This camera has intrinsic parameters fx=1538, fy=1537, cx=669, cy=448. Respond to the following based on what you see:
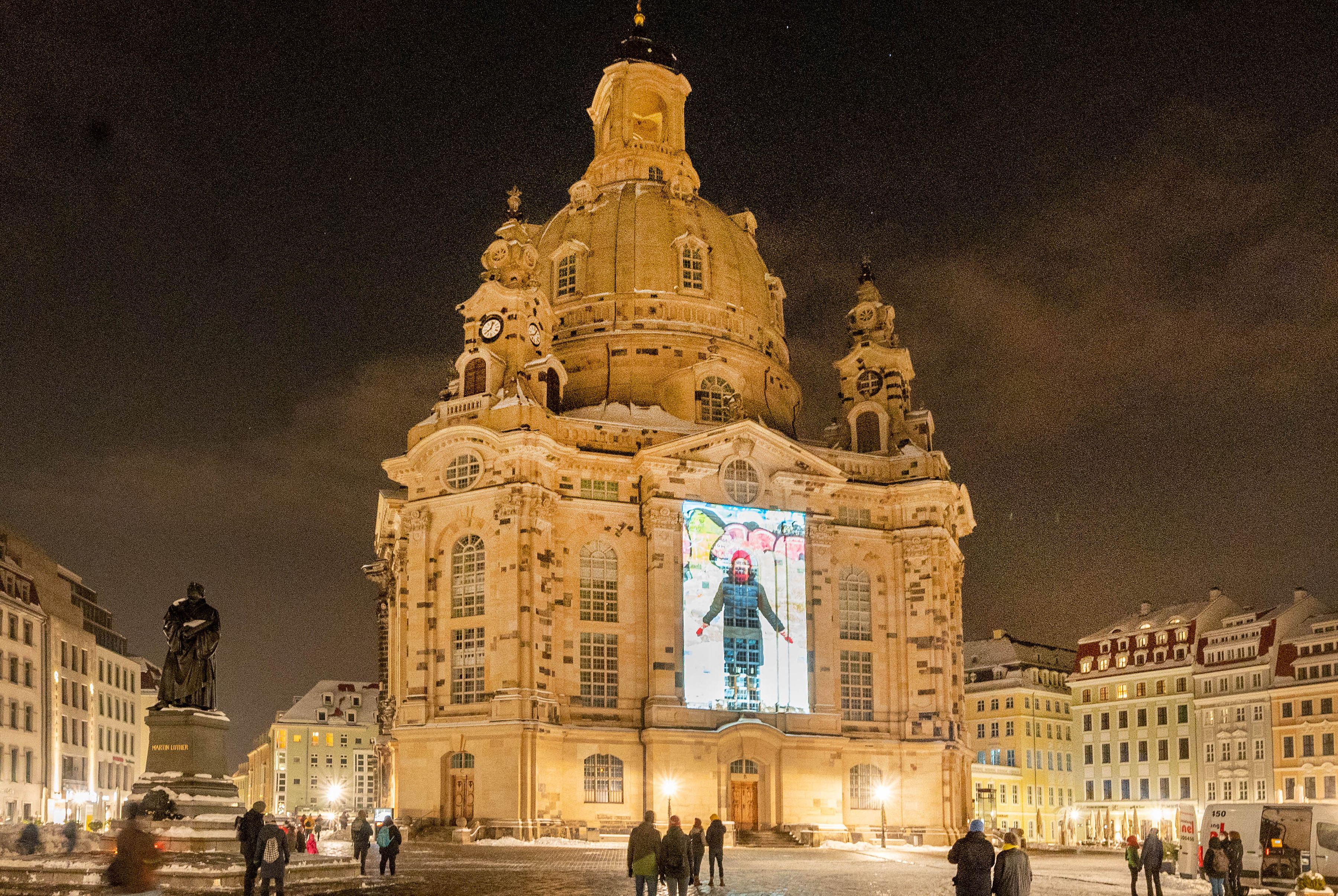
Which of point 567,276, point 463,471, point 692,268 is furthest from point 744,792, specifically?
point 567,276

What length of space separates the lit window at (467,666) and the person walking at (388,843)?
27556 mm

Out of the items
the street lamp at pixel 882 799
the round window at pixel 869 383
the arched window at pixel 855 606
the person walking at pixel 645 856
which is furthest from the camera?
the round window at pixel 869 383

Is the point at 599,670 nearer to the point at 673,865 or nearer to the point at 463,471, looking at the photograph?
the point at 463,471

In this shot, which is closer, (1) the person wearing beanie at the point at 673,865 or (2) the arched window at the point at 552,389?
(1) the person wearing beanie at the point at 673,865

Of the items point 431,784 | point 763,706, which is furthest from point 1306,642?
point 431,784

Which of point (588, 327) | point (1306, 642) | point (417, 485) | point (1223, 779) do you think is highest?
point (588, 327)

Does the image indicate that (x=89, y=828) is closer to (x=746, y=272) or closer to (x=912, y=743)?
(x=912, y=743)

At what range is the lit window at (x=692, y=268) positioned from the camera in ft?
259

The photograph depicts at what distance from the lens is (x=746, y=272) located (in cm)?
8200

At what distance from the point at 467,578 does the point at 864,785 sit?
68.2 ft

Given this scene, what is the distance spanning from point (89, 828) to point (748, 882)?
3389 cm

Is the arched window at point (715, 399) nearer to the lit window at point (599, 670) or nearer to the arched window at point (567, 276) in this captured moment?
the arched window at point (567, 276)

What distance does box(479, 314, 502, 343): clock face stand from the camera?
7169cm

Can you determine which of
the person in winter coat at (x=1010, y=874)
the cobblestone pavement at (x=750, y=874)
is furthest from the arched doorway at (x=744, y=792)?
the person in winter coat at (x=1010, y=874)
